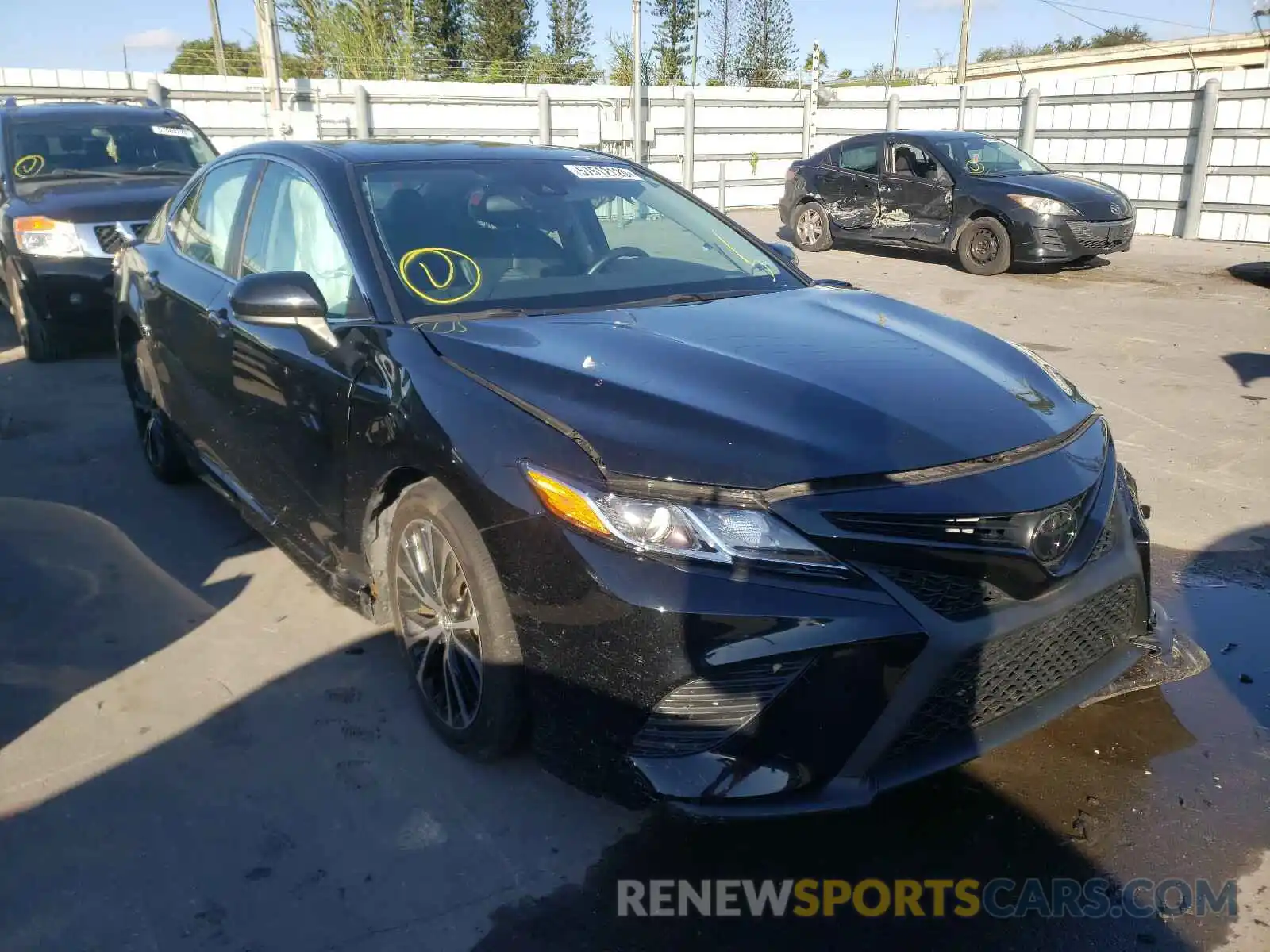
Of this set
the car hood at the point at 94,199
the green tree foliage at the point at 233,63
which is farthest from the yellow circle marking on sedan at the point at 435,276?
the green tree foliage at the point at 233,63

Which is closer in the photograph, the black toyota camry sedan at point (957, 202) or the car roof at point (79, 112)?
the car roof at point (79, 112)

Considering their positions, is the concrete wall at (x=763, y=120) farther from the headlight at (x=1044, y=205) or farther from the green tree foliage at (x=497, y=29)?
the green tree foliage at (x=497, y=29)

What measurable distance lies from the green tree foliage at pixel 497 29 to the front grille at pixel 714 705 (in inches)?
1537

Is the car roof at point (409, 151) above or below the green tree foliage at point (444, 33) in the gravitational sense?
below

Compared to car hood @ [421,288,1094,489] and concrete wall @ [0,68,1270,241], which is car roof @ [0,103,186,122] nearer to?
concrete wall @ [0,68,1270,241]

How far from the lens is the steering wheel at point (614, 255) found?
3.50 metres

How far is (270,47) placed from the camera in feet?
52.1

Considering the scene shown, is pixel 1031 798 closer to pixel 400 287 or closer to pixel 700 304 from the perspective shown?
pixel 700 304

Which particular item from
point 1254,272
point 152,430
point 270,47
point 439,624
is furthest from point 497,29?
point 439,624

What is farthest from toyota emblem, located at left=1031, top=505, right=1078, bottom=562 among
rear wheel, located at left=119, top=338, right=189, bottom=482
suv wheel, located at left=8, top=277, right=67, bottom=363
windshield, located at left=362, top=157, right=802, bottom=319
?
suv wheel, located at left=8, top=277, right=67, bottom=363

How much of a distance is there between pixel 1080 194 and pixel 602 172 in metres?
9.44

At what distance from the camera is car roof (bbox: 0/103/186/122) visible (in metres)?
8.33

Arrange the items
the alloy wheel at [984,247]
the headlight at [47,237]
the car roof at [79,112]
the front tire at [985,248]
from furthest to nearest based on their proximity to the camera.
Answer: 1. the alloy wheel at [984,247]
2. the front tire at [985,248]
3. the car roof at [79,112]
4. the headlight at [47,237]

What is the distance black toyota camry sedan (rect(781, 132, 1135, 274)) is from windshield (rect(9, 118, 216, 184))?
8.09 m
